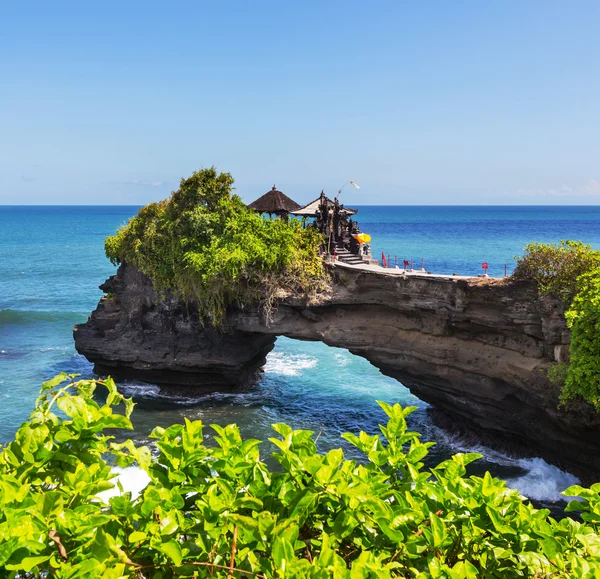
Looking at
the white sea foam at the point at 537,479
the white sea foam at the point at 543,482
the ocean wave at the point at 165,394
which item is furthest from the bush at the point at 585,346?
the ocean wave at the point at 165,394

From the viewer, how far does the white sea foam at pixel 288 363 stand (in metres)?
28.7

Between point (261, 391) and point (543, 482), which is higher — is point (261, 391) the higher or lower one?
the higher one

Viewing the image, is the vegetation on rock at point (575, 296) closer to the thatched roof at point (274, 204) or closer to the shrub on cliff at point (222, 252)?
the shrub on cliff at point (222, 252)

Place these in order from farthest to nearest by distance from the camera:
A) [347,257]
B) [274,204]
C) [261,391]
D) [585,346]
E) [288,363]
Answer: [288,363]
[261,391]
[274,204]
[347,257]
[585,346]

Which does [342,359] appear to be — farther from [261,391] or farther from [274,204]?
[274,204]

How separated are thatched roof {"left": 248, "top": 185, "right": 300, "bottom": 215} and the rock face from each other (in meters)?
5.19

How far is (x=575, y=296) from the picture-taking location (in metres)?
14.3

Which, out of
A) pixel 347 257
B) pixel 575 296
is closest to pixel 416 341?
pixel 575 296

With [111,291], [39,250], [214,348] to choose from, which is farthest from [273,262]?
[39,250]

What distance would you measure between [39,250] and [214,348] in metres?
65.6

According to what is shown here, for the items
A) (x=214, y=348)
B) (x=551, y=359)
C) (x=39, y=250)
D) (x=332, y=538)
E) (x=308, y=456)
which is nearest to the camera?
(x=332, y=538)

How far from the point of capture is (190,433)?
403 cm

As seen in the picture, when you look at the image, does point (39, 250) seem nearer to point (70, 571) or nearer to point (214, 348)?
point (214, 348)

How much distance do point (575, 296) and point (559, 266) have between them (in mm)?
1282
